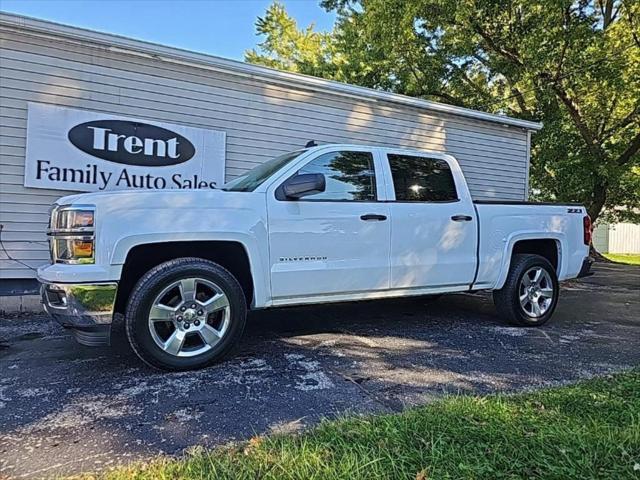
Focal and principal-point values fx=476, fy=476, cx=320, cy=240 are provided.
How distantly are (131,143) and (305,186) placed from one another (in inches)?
143

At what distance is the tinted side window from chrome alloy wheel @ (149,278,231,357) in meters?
1.27

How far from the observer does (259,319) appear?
5.68 metres

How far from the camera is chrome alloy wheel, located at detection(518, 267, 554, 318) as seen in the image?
545 cm

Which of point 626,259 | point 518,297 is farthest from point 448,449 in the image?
point 626,259

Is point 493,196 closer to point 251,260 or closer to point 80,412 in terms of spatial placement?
point 251,260

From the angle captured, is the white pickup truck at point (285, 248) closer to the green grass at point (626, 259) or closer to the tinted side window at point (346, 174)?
the tinted side window at point (346, 174)

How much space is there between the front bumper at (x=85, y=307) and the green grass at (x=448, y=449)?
1.45 meters

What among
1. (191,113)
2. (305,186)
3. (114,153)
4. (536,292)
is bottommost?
(536,292)

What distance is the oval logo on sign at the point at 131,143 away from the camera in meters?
6.31

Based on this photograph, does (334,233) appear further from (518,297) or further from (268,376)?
(518,297)

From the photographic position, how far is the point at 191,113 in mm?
6973

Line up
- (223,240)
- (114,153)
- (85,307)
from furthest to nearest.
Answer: (114,153)
(223,240)
(85,307)

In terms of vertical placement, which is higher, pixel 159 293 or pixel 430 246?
pixel 430 246

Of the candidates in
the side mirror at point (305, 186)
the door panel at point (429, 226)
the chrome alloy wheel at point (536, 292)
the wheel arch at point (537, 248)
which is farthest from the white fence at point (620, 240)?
the side mirror at point (305, 186)
